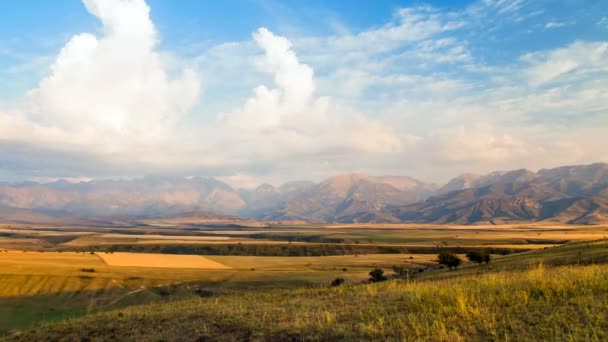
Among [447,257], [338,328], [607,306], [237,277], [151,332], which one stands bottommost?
[237,277]

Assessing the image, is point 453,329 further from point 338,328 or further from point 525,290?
point 525,290

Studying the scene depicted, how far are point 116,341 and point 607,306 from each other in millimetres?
18486

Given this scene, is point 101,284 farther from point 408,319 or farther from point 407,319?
point 408,319

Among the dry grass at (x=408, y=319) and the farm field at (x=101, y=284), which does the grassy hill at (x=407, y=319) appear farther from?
the farm field at (x=101, y=284)

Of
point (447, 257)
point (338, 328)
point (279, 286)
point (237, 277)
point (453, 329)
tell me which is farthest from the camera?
point (237, 277)

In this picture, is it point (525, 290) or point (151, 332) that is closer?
point (525, 290)

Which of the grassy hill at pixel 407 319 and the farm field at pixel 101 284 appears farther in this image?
the farm field at pixel 101 284

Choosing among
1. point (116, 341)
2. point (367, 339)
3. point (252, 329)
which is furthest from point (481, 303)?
point (116, 341)

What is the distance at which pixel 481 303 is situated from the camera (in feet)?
52.0

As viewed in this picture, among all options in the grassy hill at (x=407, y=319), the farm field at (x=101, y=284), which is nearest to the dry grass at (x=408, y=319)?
the grassy hill at (x=407, y=319)

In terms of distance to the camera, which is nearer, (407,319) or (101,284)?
(407,319)

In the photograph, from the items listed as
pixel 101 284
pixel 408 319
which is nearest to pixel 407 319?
pixel 408 319

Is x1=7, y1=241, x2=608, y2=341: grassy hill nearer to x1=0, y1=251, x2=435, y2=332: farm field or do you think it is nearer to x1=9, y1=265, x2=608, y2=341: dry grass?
x1=9, y1=265, x2=608, y2=341: dry grass

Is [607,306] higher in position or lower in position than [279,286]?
higher
